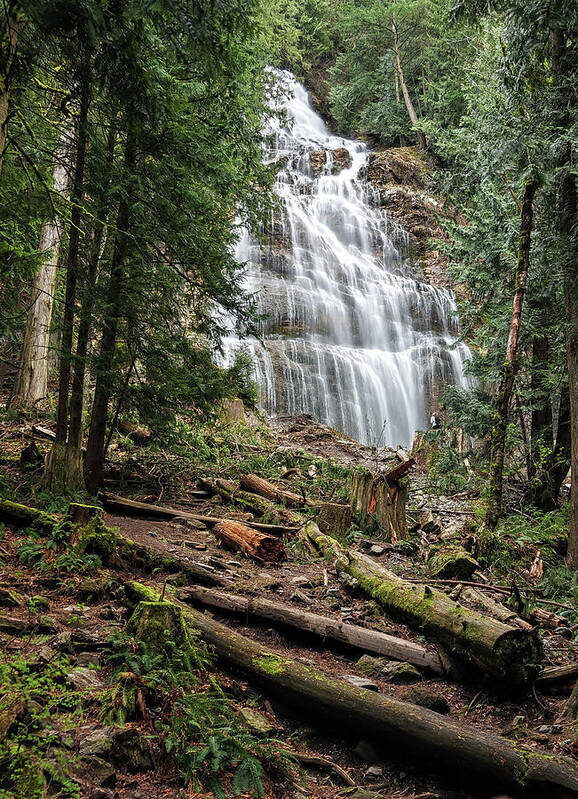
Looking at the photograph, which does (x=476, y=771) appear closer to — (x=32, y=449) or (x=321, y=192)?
(x=32, y=449)

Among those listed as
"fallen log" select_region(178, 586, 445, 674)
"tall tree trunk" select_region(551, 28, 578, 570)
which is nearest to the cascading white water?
"tall tree trunk" select_region(551, 28, 578, 570)

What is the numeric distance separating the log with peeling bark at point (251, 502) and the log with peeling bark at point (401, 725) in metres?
3.25

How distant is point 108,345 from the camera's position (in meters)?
6.47

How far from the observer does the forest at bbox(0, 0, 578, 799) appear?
8.49 feet

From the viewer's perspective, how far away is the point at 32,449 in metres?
6.95

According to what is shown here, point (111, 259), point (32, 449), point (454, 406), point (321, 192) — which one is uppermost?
point (321, 192)

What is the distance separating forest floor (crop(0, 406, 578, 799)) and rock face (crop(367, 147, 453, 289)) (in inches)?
811

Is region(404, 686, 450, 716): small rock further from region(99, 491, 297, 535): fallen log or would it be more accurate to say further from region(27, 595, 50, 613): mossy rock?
region(99, 491, 297, 535): fallen log

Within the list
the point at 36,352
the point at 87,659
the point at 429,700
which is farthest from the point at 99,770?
the point at 36,352

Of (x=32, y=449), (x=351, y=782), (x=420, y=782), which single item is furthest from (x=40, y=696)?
(x=32, y=449)

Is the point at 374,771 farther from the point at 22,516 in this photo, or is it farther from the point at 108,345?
the point at 108,345

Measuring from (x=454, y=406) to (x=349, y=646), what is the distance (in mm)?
7655

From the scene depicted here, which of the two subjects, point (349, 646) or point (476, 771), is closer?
point (476, 771)

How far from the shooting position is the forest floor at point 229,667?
2234mm
